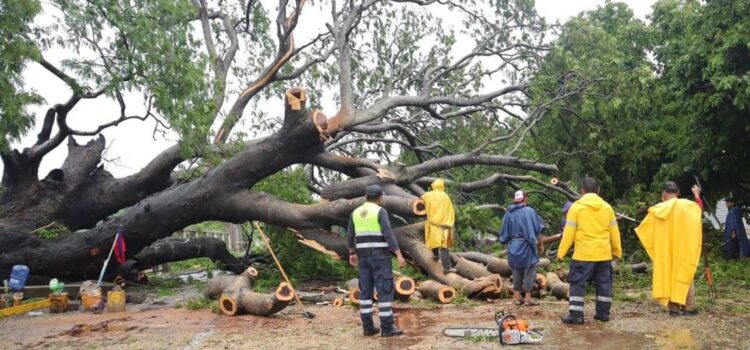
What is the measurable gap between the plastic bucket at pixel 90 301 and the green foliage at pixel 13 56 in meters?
2.51

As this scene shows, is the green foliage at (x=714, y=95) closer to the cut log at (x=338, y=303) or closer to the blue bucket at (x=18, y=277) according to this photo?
the cut log at (x=338, y=303)

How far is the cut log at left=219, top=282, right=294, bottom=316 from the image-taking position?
25.0ft

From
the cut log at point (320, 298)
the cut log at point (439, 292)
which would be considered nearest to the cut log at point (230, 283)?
the cut log at point (320, 298)

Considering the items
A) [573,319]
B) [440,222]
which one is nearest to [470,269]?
[440,222]

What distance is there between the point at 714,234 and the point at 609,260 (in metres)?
9.77

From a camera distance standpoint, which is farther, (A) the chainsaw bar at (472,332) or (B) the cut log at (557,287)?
(B) the cut log at (557,287)

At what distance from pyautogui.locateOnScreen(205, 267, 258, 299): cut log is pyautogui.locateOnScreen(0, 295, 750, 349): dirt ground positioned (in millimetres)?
411

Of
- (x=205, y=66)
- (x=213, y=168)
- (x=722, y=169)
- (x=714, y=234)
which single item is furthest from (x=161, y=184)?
(x=714, y=234)

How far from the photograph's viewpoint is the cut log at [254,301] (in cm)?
761

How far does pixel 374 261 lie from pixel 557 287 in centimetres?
334

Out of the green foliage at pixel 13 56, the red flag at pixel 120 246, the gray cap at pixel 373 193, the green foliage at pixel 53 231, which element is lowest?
the red flag at pixel 120 246

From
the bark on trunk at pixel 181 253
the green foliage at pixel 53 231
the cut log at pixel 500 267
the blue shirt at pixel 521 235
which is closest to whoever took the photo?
the blue shirt at pixel 521 235

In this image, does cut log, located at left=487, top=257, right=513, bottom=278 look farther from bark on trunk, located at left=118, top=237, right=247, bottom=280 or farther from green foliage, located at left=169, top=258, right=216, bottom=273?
green foliage, located at left=169, top=258, right=216, bottom=273

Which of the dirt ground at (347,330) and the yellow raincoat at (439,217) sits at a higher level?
the yellow raincoat at (439,217)
